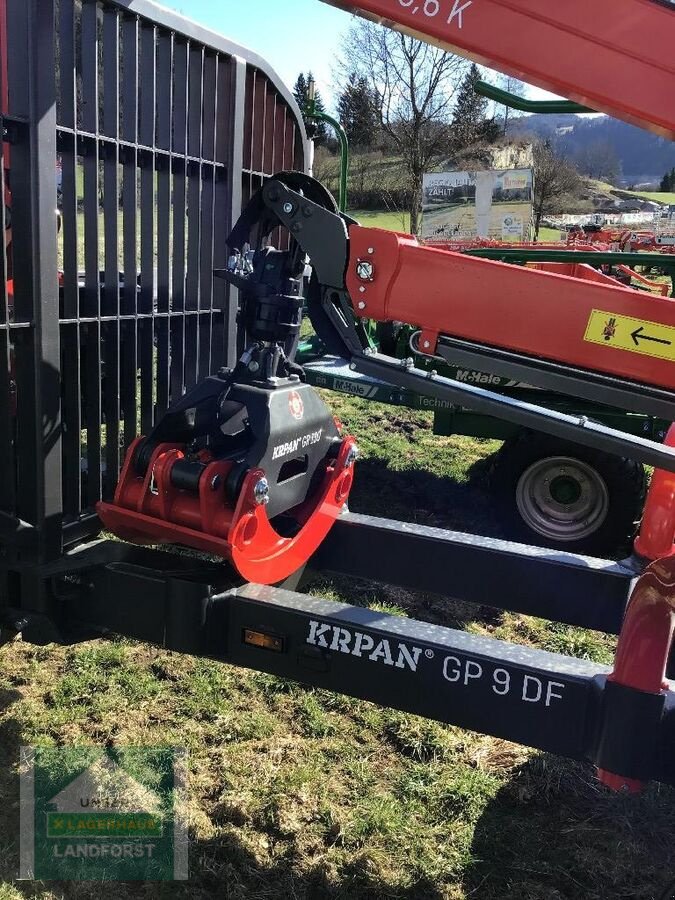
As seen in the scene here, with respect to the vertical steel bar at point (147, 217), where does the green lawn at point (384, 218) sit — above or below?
above

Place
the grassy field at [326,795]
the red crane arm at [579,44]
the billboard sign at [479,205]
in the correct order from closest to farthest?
the red crane arm at [579,44] < the grassy field at [326,795] < the billboard sign at [479,205]

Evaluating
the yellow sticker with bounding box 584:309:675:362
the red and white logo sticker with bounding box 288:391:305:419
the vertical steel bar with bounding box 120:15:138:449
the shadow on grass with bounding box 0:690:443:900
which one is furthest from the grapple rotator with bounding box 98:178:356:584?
the yellow sticker with bounding box 584:309:675:362

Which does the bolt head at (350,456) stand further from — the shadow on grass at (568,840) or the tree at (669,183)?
the tree at (669,183)

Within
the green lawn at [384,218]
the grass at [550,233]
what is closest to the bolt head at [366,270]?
the green lawn at [384,218]

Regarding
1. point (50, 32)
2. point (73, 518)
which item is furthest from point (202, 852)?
point (50, 32)

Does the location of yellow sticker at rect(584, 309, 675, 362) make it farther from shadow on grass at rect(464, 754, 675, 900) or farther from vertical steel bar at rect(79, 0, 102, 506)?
vertical steel bar at rect(79, 0, 102, 506)

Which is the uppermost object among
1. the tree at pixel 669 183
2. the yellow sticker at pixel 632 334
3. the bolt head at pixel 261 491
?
the tree at pixel 669 183

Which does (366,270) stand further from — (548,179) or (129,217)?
(548,179)

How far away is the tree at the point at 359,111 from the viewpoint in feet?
65.4

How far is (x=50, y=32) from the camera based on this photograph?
238 cm

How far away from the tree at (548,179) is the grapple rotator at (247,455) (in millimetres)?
21394

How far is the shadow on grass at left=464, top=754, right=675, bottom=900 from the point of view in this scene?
245 centimetres

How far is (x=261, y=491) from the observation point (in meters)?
2.40

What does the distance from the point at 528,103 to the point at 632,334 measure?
0.87 meters
